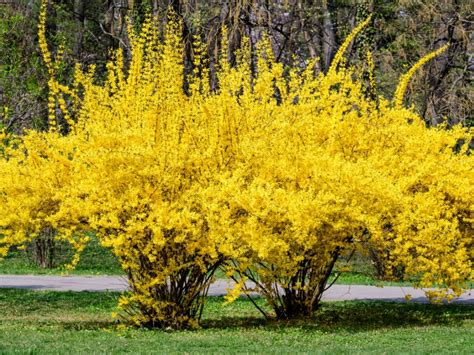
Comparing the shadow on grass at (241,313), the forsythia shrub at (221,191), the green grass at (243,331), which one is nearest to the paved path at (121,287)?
the shadow on grass at (241,313)

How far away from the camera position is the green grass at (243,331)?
10008 mm

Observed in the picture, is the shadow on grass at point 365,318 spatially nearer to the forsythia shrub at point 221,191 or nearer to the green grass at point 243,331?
the green grass at point 243,331

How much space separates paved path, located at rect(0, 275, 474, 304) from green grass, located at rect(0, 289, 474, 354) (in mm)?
1348

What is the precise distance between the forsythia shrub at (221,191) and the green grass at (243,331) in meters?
0.57

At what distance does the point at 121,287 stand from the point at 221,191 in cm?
822

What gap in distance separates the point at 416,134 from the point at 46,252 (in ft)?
41.6

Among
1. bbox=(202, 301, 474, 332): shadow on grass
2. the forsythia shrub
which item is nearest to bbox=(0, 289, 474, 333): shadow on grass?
bbox=(202, 301, 474, 332): shadow on grass

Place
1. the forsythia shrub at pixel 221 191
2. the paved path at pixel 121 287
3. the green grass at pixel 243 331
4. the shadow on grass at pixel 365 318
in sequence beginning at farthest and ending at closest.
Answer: the paved path at pixel 121 287
the shadow on grass at pixel 365 318
the forsythia shrub at pixel 221 191
the green grass at pixel 243 331

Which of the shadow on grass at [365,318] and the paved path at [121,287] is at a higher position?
the paved path at [121,287]

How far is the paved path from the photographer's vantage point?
17125 millimetres

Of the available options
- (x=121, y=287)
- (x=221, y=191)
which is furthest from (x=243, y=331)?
(x=121, y=287)

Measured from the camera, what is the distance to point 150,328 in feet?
39.1

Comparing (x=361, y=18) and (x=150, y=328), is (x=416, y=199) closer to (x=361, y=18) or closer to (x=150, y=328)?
(x=150, y=328)

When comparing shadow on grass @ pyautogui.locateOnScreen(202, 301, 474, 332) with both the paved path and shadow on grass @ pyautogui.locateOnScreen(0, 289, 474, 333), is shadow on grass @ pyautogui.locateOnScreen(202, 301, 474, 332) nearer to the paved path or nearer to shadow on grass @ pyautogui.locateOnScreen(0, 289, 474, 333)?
shadow on grass @ pyautogui.locateOnScreen(0, 289, 474, 333)
